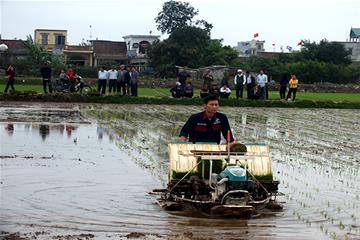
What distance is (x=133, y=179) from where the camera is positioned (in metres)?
11.8

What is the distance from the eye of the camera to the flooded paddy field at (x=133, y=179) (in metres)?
8.20

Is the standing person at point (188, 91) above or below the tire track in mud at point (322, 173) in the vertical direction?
above

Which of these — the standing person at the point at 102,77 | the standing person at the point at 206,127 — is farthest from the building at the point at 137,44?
the standing person at the point at 206,127

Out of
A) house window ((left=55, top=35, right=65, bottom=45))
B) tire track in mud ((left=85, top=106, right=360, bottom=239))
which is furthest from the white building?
tire track in mud ((left=85, top=106, right=360, bottom=239))

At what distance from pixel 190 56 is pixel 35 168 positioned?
179ft

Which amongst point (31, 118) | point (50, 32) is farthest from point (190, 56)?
point (31, 118)

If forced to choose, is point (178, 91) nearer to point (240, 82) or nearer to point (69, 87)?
point (240, 82)

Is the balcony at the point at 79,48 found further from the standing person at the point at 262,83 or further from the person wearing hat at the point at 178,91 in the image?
the standing person at the point at 262,83

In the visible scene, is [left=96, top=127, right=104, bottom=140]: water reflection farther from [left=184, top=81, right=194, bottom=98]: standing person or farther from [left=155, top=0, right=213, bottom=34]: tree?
[left=155, top=0, right=213, bottom=34]: tree

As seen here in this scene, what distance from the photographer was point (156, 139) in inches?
693

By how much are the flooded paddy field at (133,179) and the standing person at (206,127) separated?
105 cm

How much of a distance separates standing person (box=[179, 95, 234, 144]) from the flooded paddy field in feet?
3.45

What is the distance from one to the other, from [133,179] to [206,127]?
7.03ft

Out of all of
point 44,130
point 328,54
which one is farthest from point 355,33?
point 44,130
